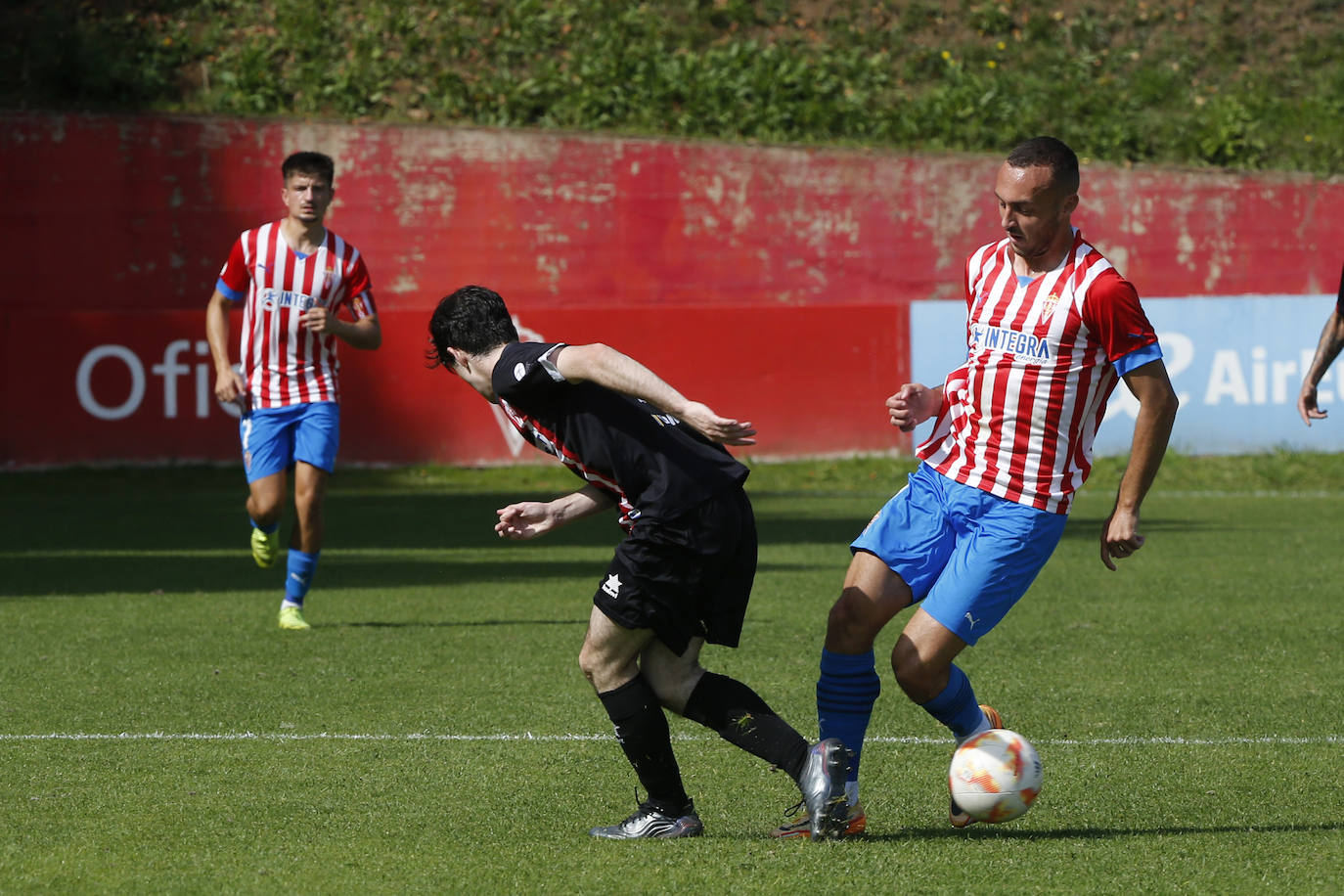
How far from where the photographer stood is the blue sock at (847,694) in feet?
16.2

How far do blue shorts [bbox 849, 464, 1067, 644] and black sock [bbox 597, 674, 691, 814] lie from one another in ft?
2.40

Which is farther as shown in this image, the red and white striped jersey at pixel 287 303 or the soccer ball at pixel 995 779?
the red and white striped jersey at pixel 287 303

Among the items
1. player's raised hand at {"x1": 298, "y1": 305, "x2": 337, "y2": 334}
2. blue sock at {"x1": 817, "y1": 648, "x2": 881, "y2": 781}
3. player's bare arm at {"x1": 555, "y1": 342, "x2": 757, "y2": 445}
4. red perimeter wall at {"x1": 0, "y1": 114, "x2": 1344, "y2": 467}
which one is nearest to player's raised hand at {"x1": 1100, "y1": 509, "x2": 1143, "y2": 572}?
blue sock at {"x1": 817, "y1": 648, "x2": 881, "y2": 781}

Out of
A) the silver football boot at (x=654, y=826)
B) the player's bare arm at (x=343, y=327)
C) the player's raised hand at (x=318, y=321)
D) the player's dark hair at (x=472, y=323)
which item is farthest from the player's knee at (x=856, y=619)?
the player's raised hand at (x=318, y=321)

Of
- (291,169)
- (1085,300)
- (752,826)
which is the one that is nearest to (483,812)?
(752,826)

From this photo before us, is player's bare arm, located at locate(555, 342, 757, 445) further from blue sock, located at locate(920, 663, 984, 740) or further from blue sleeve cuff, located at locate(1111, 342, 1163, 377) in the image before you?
blue sock, located at locate(920, 663, 984, 740)

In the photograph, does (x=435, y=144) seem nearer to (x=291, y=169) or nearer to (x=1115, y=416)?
(x=1115, y=416)

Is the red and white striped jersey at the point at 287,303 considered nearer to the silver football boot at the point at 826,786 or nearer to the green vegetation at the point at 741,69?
the silver football boot at the point at 826,786

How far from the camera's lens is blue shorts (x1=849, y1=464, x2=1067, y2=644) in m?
4.89

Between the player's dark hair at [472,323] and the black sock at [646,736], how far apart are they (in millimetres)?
961

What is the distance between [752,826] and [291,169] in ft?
16.1

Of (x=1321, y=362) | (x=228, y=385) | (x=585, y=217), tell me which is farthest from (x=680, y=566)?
(x=585, y=217)

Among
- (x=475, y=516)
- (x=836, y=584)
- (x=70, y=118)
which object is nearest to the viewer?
(x=836, y=584)

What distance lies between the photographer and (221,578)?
1117 cm
